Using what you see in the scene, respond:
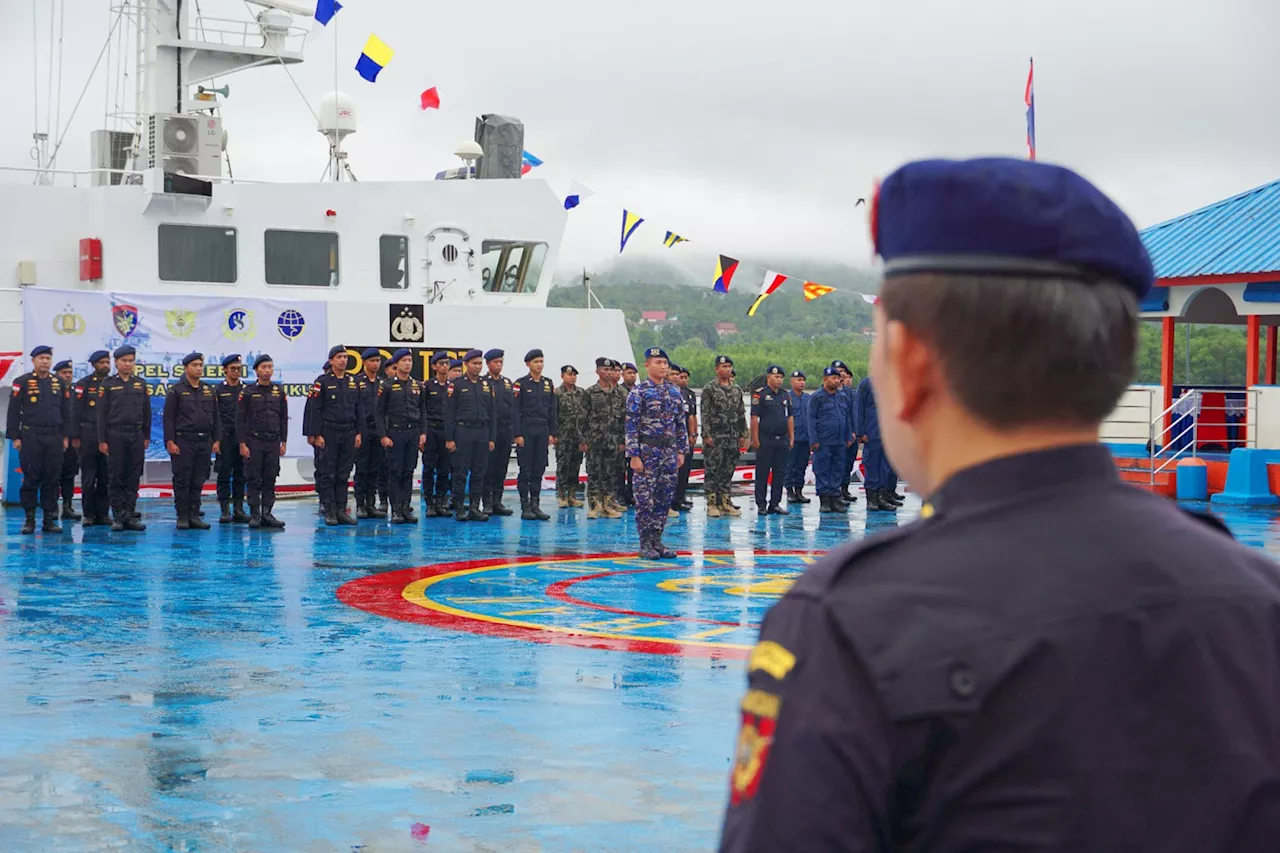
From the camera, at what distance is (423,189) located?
18859mm

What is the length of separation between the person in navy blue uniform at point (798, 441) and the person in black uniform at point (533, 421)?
9.58 feet

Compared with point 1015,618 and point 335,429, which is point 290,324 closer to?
point 335,429

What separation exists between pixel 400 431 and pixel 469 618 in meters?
6.97

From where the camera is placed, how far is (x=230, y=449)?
1467 cm

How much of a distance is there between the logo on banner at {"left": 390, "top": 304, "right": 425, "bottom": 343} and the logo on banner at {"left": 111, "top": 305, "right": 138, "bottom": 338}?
10.1 feet

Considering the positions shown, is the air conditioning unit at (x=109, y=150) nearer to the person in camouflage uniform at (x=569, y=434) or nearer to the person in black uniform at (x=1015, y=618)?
the person in camouflage uniform at (x=569, y=434)

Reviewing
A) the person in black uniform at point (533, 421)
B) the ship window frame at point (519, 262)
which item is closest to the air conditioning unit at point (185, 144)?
the ship window frame at point (519, 262)

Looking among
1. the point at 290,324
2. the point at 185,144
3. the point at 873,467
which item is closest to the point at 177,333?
the point at 290,324

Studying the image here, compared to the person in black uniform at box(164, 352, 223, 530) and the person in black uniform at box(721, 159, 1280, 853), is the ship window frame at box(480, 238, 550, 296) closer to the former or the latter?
the person in black uniform at box(164, 352, 223, 530)

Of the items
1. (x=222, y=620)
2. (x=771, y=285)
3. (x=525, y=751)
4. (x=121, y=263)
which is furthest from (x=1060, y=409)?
(x=771, y=285)

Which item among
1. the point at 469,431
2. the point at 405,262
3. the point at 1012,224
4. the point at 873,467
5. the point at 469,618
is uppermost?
the point at 405,262

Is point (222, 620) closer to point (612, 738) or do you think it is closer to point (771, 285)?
point (612, 738)

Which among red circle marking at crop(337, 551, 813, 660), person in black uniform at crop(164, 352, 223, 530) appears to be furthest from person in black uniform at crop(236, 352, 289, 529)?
red circle marking at crop(337, 551, 813, 660)

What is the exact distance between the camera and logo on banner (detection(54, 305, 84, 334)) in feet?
52.5
